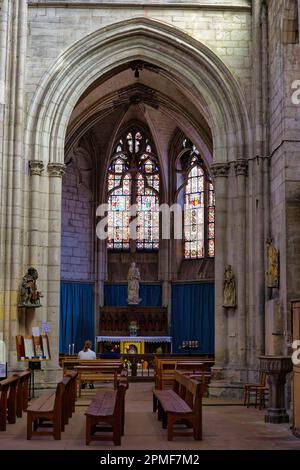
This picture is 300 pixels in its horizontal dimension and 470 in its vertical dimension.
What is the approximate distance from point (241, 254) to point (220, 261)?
27.7 inches

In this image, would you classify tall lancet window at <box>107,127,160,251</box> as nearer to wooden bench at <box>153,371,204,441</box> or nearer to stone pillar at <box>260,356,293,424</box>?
stone pillar at <box>260,356,293,424</box>

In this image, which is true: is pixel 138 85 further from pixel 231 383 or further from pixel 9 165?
pixel 231 383

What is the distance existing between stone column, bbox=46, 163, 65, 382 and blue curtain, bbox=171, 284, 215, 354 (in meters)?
10.2

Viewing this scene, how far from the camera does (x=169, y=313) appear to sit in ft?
96.5

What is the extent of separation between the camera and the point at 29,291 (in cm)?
1783

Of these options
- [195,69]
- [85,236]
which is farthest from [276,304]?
[85,236]

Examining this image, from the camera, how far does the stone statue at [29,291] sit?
1778 centimetres

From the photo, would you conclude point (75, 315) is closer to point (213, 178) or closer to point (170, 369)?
point (213, 178)

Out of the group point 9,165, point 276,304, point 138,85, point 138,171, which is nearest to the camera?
point 276,304

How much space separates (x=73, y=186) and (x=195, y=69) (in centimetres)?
1163

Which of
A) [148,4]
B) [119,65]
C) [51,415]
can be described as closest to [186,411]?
[51,415]

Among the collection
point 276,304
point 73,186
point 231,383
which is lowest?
point 231,383

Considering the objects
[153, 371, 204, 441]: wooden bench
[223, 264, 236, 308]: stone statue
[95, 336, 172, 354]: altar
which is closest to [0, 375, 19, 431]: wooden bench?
[153, 371, 204, 441]: wooden bench

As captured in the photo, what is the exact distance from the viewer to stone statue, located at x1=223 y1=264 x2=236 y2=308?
18703 millimetres
